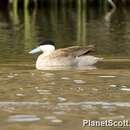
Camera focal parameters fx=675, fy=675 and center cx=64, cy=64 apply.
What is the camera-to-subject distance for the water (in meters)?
8.83

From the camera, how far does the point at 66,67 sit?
14.4 metres

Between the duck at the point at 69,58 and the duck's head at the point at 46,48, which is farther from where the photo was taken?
the duck's head at the point at 46,48

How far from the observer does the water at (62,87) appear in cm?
883

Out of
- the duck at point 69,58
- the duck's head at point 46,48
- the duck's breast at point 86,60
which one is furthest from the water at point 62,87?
the duck's head at point 46,48

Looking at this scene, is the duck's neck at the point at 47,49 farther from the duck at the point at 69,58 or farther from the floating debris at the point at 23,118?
the floating debris at the point at 23,118

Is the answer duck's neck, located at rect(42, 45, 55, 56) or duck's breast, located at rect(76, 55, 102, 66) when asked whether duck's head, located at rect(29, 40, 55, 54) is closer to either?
duck's neck, located at rect(42, 45, 55, 56)

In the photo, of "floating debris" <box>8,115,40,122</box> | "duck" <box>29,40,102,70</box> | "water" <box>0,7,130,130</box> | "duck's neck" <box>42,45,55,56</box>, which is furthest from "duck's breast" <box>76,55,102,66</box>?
"floating debris" <box>8,115,40,122</box>

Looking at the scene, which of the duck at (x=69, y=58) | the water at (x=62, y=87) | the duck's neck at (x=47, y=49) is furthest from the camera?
the duck's neck at (x=47, y=49)

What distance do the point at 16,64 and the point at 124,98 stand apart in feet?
16.2

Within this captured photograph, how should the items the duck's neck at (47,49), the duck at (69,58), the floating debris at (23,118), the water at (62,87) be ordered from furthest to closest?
the duck's neck at (47,49)
the duck at (69,58)
the water at (62,87)
the floating debris at (23,118)

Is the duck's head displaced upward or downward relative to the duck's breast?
upward

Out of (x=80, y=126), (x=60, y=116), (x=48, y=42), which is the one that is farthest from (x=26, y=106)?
(x=48, y=42)

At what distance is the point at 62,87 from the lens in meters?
11.0

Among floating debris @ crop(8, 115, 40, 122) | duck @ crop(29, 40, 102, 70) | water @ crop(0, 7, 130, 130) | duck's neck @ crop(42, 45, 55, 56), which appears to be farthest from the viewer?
duck's neck @ crop(42, 45, 55, 56)
